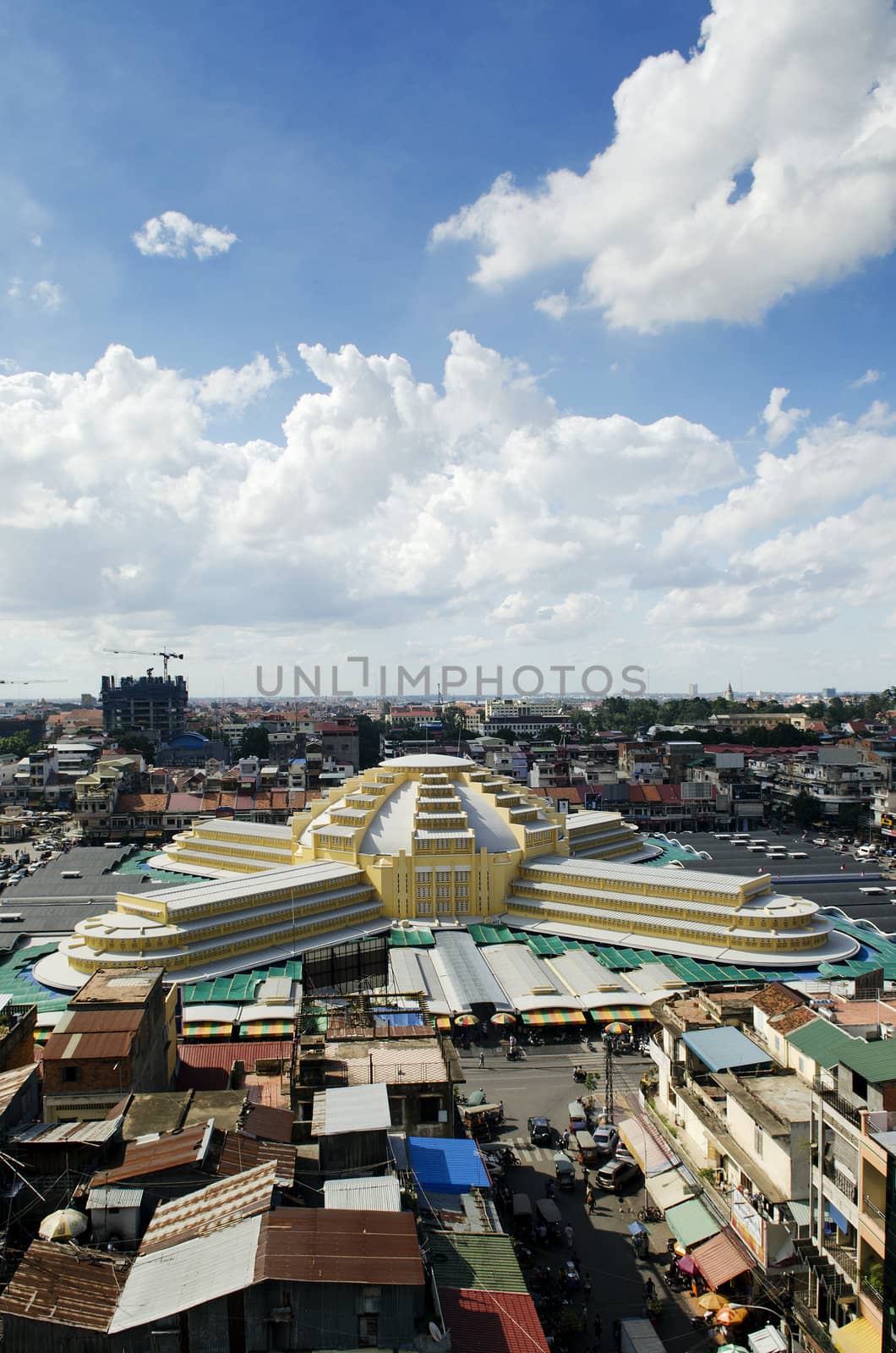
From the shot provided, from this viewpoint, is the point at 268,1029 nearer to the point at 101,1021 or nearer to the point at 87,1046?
the point at 101,1021

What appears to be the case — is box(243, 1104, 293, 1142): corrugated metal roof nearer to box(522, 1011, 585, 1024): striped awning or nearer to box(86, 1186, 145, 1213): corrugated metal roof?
box(86, 1186, 145, 1213): corrugated metal roof

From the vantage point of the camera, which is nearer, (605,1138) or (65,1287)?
(65,1287)

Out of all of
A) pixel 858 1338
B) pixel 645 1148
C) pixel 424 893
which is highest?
pixel 424 893

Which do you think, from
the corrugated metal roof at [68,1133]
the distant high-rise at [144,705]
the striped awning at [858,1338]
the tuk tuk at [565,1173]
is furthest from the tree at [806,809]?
the distant high-rise at [144,705]

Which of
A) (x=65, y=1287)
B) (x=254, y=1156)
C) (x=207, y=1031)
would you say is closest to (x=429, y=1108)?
(x=254, y=1156)

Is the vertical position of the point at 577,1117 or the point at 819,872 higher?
the point at 819,872

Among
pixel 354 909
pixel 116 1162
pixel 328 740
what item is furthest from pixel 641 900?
pixel 328 740

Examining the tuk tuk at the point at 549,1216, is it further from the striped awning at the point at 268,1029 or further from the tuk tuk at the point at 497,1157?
the striped awning at the point at 268,1029

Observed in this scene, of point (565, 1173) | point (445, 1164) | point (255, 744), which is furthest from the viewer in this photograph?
point (255, 744)
